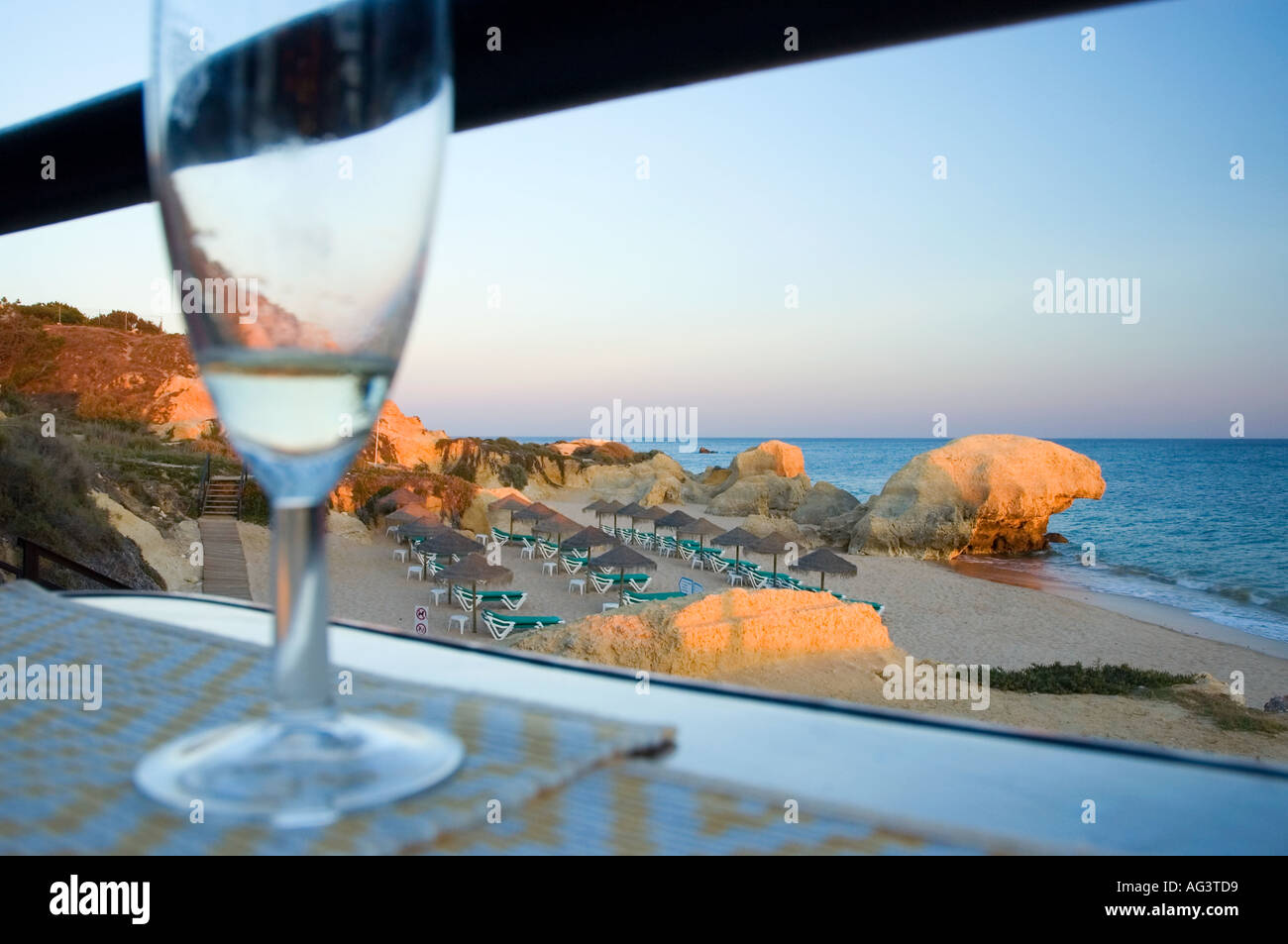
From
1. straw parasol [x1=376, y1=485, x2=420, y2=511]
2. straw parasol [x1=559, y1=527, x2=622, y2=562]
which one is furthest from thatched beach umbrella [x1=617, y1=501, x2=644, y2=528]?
straw parasol [x1=376, y1=485, x2=420, y2=511]

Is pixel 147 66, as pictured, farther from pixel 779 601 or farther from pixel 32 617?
pixel 779 601

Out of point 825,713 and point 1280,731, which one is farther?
point 1280,731

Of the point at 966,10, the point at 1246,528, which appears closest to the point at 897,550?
the point at 1246,528

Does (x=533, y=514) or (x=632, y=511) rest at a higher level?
(x=533, y=514)

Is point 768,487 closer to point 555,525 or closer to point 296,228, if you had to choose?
point 555,525

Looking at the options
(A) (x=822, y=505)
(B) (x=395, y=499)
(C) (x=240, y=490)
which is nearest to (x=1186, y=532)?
(A) (x=822, y=505)
